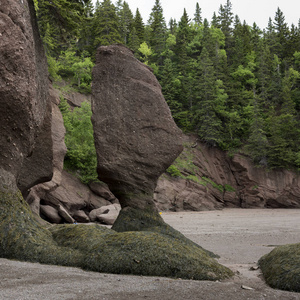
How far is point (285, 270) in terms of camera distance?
5238 millimetres

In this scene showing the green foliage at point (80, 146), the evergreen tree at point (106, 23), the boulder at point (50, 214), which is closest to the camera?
the boulder at point (50, 214)

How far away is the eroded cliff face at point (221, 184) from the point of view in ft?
104

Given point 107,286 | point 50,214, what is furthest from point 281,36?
point 107,286

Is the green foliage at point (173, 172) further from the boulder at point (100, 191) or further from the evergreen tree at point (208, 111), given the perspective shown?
the boulder at point (100, 191)

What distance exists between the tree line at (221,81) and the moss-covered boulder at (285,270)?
28387 mm

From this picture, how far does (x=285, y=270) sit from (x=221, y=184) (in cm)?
3206

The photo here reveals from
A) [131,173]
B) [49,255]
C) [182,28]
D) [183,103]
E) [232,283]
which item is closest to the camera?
[232,283]

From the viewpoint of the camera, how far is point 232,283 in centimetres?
505

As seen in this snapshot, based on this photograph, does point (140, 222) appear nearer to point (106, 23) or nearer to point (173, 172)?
point (173, 172)

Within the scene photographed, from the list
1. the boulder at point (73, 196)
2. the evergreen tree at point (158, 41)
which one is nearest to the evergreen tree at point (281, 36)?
the evergreen tree at point (158, 41)

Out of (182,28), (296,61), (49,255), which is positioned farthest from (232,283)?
(182,28)

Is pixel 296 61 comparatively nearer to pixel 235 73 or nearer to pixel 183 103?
pixel 235 73

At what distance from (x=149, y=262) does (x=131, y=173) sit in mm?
4873

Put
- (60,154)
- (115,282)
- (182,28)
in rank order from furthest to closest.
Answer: (182,28) < (60,154) < (115,282)
